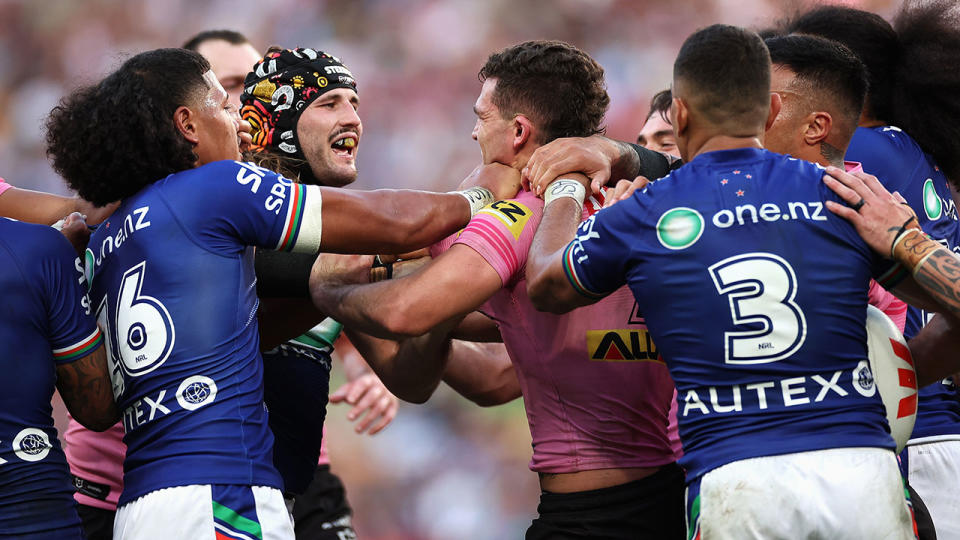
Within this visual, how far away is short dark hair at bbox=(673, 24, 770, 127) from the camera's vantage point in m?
2.99

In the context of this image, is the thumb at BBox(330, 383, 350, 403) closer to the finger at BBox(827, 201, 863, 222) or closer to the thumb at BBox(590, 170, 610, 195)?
the thumb at BBox(590, 170, 610, 195)

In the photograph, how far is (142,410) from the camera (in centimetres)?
308

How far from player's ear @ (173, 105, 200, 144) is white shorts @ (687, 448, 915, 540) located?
6.43 ft

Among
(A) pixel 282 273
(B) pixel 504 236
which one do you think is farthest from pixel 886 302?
(A) pixel 282 273

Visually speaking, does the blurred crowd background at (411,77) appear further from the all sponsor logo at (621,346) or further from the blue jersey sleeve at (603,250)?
the blue jersey sleeve at (603,250)

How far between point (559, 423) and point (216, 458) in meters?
1.13

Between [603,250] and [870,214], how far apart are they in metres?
0.73

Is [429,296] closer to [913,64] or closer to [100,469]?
[100,469]

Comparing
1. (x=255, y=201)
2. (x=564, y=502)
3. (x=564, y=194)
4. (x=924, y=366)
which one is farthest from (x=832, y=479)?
(x=255, y=201)

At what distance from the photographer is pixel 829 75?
12.2 ft

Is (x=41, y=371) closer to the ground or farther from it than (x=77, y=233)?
closer to the ground

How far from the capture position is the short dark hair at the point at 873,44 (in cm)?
454

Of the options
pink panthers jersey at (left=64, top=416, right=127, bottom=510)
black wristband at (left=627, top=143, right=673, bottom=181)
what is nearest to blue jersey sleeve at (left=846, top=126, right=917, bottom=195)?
black wristband at (left=627, top=143, right=673, bottom=181)

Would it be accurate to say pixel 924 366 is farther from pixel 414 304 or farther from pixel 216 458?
pixel 216 458
